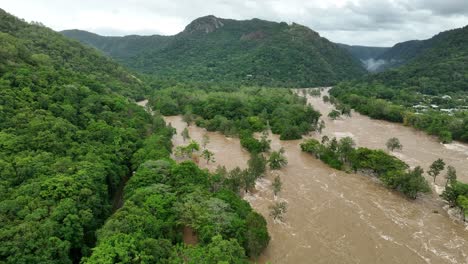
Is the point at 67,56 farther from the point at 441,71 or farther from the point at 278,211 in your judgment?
the point at 441,71

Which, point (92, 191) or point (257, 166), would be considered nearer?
point (92, 191)

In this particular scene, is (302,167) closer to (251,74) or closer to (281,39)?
(251,74)

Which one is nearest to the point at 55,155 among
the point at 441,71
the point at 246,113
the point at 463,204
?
the point at 463,204

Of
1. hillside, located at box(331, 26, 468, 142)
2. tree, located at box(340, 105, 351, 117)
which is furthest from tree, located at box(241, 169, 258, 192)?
tree, located at box(340, 105, 351, 117)

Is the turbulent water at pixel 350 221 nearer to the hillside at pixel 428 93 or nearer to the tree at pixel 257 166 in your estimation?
the tree at pixel 257 166

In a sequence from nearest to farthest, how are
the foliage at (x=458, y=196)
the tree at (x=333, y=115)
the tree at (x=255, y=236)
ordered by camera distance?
the tree at (x=255, y=236) → the foliage at (x=458, y=196) → the tree at (x=333, y=115)

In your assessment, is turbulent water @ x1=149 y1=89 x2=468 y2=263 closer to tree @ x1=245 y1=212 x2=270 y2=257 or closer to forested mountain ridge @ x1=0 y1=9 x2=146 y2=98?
tree @ x1=245 y1=212 x2=270 y2=257

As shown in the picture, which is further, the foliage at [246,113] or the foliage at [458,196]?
the foliage at [246,113]

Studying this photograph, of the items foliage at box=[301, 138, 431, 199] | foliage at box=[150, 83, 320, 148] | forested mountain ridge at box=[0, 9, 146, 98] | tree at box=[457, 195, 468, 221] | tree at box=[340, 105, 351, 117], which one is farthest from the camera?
tree at box=[340, 105, 351, 117]

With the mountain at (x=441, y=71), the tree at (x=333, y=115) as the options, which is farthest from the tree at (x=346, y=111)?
the mountain at (x=441, y=71)
